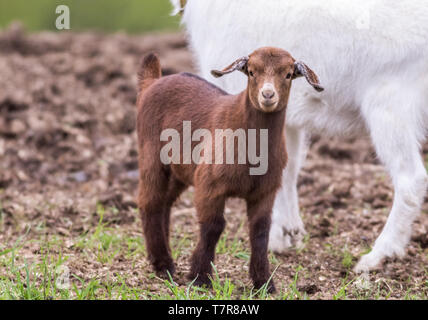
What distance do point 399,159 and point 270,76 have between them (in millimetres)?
1443

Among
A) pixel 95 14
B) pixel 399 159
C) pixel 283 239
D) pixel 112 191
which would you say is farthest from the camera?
pixel 95 14

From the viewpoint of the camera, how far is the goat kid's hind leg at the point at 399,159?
14.5 feet

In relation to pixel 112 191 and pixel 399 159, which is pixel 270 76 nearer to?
pixel 399 159

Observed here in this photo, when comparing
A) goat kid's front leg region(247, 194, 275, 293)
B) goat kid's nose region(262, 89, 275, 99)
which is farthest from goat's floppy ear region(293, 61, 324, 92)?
goat kid's front leg region(247, 194, 275, 293)

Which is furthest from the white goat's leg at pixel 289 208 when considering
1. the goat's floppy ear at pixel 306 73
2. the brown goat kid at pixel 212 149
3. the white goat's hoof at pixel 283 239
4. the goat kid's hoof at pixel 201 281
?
the goat's floppy ear at pixel 306 73

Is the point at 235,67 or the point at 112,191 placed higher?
the point at 235,67

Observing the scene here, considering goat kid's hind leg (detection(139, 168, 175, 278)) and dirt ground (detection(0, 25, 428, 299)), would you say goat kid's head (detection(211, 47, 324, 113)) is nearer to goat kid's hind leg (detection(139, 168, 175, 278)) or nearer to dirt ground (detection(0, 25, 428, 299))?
goat kid's hind leg (detection(139, 168, 175, 278))

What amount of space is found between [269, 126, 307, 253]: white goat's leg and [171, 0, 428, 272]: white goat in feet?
1.07

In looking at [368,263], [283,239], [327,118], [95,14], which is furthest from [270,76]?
[95,14]

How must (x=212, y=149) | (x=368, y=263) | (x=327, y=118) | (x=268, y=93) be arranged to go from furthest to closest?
(x=327, y=118), (x=368, y=263), (x=212, y=149), (x=268, y=93)

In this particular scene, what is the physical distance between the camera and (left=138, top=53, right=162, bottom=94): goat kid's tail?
4508mm

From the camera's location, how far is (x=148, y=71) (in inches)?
179
